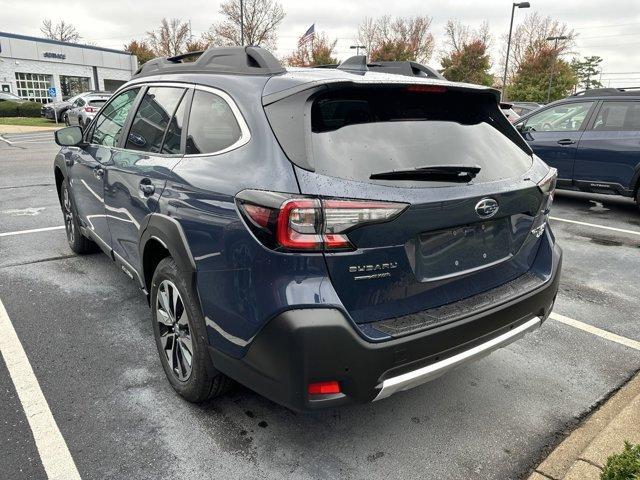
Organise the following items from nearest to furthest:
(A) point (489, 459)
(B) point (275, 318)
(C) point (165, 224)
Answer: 1. (B) point (275, 318)
2. (A) point (489, 459)
3. (C) point (165, 224)

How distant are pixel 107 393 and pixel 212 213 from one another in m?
1.38

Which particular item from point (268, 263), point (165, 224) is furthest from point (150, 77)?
point (268, 263)

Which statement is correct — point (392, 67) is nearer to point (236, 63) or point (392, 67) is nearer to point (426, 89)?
point (426, 89)

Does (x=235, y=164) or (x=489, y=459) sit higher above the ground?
(x=235, y=164)

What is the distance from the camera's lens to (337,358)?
78.0 inches

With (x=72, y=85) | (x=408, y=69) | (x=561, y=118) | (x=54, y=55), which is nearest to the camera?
(x=408, y=69)

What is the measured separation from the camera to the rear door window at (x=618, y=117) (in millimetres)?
7492

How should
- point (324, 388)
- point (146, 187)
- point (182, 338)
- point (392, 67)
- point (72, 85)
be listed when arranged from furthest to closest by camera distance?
point (72, 85) → point (392, 67) → point (146, 187) → point (182, 338) → point (324, 388)

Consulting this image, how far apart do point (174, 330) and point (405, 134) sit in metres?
1.61

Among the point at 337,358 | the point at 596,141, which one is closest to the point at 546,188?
the point at 337,358

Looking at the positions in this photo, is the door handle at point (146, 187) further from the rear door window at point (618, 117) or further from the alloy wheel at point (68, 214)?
the rear door window at point (618, 117)

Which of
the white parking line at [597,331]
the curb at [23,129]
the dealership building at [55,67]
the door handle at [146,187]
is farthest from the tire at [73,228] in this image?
the dealership building at [55,67]

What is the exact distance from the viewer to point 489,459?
2.46m

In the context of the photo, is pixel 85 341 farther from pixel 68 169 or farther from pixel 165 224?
pixel 68 169
